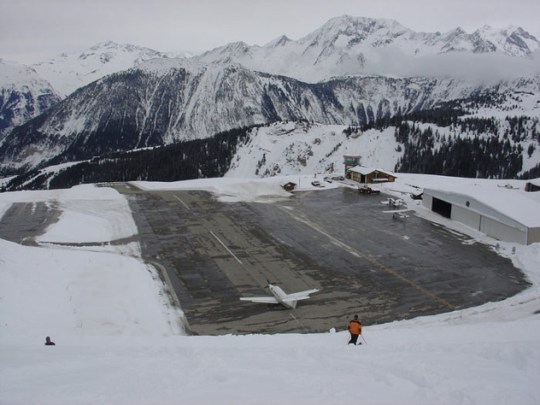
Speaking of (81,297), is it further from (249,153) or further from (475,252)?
(249,153)

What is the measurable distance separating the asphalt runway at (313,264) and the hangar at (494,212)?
3.14 m

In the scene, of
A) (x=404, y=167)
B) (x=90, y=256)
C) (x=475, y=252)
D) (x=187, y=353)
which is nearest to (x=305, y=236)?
(x=475, y=252)

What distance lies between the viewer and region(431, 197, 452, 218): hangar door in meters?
55.2

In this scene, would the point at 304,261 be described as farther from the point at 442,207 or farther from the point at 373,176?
the point at 373,176

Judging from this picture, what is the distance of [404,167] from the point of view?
523 feet

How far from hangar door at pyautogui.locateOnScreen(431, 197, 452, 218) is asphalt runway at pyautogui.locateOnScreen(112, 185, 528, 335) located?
342 centimetres

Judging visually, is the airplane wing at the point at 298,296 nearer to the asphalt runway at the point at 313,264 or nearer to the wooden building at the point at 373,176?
the asphalt runway at the point at 313,264

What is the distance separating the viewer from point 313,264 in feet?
128

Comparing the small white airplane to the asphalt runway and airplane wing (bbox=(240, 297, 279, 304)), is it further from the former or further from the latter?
the asphalt runway

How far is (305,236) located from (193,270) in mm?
14009

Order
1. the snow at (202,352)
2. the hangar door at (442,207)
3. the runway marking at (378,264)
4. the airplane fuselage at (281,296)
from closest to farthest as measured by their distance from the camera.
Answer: the snow at (202,352), the airplane fuselage at (281,296), the runway marking at (378,264), the hangar door at (442,207)

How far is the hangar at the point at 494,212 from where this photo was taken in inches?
1702

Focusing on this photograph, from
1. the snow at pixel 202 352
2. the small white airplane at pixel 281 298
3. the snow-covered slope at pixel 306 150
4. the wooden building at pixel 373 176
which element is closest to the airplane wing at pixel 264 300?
the small white airplane at pixel 281 298

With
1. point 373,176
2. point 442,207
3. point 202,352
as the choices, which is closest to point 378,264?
point 442,207
